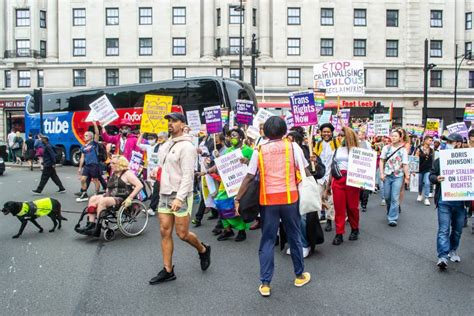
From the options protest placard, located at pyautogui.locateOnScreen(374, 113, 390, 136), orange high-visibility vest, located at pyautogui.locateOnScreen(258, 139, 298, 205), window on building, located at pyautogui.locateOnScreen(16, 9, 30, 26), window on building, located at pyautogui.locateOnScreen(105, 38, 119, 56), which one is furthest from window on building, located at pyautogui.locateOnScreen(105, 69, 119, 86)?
orange high-visibility vest, located at pyautogui.locateOnScreen(258, 139, 298, 205)

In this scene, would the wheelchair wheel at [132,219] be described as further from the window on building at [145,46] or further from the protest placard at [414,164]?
the window on building at [145,46]

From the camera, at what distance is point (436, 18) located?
3981 centimetres

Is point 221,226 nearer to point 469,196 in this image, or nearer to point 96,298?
point 96,298

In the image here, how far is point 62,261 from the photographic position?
19.3ft

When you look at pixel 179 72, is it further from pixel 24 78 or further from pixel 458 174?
pixel 458 174

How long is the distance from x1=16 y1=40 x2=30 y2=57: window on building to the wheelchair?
3729 centimetres

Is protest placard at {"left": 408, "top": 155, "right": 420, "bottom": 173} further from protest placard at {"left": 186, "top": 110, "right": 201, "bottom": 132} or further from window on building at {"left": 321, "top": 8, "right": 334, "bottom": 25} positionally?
window on building at {"left": 321, "top": 8, "right": 334, "bottom": 25}

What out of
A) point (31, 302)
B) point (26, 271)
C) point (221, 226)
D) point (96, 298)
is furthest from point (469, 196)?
point (26, 271)

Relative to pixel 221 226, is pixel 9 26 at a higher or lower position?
higher

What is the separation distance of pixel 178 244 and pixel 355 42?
36.5 metres

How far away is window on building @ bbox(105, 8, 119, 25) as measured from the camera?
3962 centimetres

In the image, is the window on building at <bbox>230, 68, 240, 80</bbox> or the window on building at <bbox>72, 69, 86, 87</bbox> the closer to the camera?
the window on building at <bbox>230, 68, 240, 80</bbox>

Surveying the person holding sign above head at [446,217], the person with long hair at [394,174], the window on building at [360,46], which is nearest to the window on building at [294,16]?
the window on building at [360,46]

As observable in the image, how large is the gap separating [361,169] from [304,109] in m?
2.02
